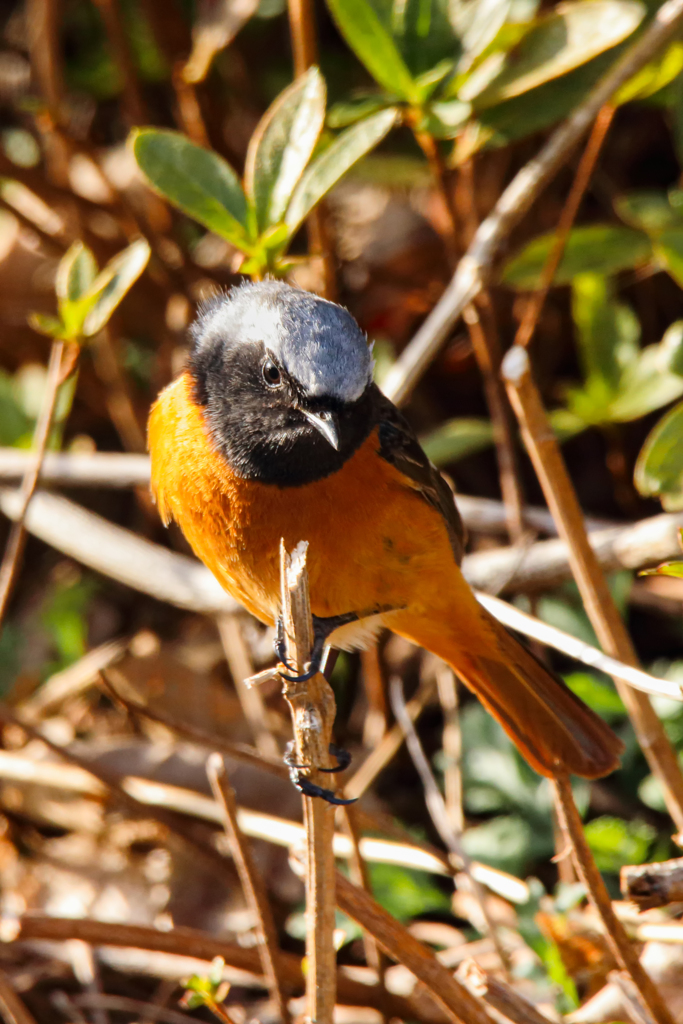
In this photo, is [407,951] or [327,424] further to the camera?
[327,424]

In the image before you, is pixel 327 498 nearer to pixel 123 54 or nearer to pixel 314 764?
pixel 314 764

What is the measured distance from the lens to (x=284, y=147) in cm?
305

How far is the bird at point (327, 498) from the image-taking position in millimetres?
2867

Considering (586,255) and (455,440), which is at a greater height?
(586,255)

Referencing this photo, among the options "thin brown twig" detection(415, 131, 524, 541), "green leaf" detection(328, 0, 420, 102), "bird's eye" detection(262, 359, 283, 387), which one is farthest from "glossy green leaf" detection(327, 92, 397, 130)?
"bird's eye" detection(262, 359, 283, 387)

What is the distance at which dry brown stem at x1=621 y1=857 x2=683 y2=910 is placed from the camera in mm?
2303

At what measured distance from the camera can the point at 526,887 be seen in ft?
11.2

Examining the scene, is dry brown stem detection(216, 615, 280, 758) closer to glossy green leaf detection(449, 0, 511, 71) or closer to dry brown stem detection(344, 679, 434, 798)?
dry brown stem detection(344, 679, 434, 798)

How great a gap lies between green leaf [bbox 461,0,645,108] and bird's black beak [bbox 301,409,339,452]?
1430 mm

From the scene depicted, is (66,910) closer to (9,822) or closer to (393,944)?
(9,822)

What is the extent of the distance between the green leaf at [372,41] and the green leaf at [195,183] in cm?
66

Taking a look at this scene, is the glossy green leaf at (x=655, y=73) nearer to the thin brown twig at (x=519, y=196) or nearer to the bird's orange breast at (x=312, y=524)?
the thin brown twig at (x=519, y=196)

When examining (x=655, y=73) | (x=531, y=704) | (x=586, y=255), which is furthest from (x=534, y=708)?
(x=655, y=73)

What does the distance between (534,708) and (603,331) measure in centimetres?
186
